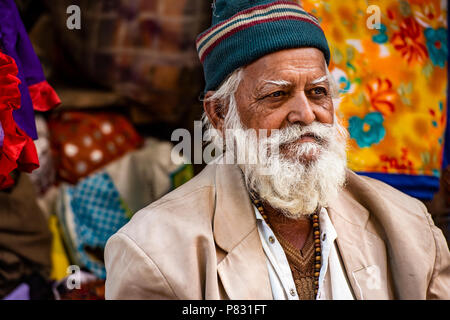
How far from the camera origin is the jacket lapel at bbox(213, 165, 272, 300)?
2.06m

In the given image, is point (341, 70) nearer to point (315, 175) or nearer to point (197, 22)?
point (315, 175)

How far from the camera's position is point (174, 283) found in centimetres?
201

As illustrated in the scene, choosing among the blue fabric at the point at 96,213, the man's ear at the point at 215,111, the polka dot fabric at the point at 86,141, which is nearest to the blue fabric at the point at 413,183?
the man's ear at the point at 215,111

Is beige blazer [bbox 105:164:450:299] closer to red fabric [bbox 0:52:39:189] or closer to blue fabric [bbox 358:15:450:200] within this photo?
blue fabric [bbox 358:15:450:200]

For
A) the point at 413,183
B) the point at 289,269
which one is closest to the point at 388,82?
the point at 413,183

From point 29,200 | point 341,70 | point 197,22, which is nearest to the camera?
point 341,70

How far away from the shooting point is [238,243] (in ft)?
7.06

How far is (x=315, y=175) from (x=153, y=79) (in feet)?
6.22

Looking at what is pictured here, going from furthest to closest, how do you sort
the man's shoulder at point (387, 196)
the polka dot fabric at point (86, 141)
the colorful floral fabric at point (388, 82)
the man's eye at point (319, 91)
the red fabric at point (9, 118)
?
the polka dot fabric at point (86, 141), the colorful floral fabric at point (388, 82), the man's shoulder at point (387, 196), the man's eye at point (319, 91), the red fabric at point (9, 118)

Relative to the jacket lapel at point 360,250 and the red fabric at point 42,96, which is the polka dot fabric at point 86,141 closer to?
the red fabric at point 42,96

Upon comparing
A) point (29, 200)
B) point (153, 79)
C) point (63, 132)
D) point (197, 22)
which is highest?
point (197, 22)

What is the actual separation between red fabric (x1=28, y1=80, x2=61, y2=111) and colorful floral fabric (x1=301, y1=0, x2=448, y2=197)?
1.16 meters

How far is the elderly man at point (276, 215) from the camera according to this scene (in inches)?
82.1
